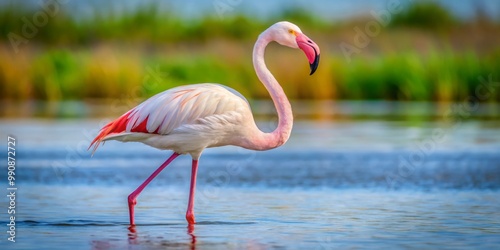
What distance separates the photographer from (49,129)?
1742cm

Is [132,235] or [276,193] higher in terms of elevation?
[276,193]

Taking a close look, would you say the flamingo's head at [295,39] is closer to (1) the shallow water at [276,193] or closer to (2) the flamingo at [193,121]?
(2) the flamingo at [193,121]

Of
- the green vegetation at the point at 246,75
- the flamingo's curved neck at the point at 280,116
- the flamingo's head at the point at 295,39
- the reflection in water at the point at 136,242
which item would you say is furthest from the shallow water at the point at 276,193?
the green vegetation at the point at 246,75

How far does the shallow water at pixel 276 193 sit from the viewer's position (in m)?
7.87

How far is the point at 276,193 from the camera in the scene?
10.6 meters

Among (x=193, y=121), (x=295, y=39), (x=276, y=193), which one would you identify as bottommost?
(x=276, y=193)

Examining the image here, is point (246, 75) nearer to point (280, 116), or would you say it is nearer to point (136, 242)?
point (280, 116)

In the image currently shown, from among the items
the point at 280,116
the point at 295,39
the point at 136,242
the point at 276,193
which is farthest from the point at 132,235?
the point at 276,193

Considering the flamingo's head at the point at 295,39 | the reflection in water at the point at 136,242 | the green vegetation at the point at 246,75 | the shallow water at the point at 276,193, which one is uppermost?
the green vegetation at the point at 246,75

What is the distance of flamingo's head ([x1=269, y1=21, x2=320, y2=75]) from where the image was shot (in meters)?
8.79

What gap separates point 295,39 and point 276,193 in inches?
87.3

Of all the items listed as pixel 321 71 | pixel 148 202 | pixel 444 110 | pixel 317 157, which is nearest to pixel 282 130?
pixel 148 202

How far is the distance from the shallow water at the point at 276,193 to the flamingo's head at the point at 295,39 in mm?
1274

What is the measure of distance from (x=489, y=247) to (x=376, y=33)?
100 feet
